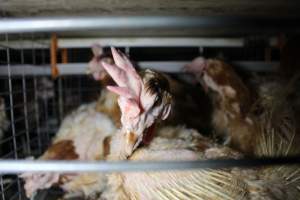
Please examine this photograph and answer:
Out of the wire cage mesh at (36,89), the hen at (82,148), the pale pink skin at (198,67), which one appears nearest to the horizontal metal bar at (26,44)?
the wire cage mesh at (36,89)

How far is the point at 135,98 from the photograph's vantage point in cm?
92

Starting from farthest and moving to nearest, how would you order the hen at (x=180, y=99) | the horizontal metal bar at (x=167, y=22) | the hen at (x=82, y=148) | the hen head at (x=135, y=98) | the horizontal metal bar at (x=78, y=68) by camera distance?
the horizontal metal bar at (x=78, y=68) → the hen at (x=180, y=99) → the hen at (x=82, y=148) → the hen head at (x=135, y=98) → the horizontal metal bar at (x=167, y=22)

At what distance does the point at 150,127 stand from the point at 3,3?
73cm

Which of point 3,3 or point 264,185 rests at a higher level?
point 3,3

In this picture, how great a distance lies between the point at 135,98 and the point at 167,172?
265 millimetres

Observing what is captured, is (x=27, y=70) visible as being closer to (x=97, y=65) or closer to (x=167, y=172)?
(x=97, y=65)

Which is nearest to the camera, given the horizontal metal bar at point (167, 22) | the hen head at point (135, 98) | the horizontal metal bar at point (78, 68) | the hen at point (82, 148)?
the horizontal metal bar at point (167, 22)

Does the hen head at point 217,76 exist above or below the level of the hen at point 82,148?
above

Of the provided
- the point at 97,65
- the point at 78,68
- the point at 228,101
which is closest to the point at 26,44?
the point at 78,68

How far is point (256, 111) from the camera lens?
5.02ft

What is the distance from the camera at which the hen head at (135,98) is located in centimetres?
89

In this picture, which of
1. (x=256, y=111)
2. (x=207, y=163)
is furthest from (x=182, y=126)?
(x=207, y=163)

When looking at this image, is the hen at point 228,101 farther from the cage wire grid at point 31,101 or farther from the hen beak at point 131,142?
the cage wire grid at point 31,101

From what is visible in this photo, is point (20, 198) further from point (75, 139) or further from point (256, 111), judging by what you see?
point (256, 111)
